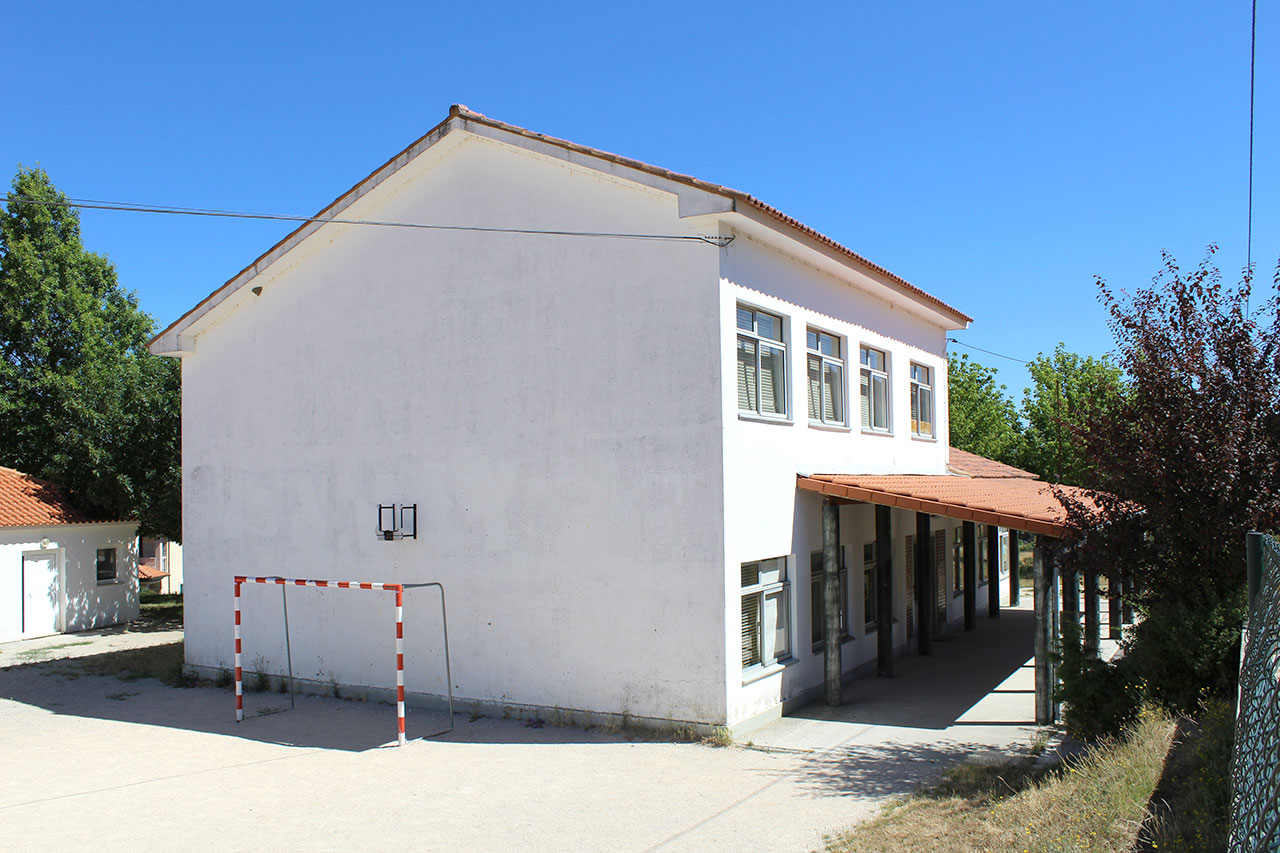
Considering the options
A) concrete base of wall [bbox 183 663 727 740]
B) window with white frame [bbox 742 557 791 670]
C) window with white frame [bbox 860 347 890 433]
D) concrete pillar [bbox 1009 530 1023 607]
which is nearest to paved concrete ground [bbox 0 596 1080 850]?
concrete base of wall [bbox 183 663 727 740]

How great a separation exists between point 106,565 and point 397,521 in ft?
48.7

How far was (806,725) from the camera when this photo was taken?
11.2 metres

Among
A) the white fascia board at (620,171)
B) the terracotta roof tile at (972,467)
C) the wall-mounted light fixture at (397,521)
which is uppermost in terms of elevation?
the white fascia board at (620,171)

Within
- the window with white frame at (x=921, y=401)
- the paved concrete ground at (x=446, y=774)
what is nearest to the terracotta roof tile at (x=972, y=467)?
the window with white frame at (x=921, y=401)

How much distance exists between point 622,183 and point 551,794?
6.68m

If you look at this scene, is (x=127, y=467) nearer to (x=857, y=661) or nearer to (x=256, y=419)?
(x=256, y=419)

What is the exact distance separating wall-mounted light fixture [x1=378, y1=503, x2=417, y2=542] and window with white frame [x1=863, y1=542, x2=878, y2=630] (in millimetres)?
6958

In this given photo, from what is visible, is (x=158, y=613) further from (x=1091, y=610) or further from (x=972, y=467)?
(x=1091, y=610)

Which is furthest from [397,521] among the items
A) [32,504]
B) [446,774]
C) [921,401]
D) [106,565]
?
[106,565]

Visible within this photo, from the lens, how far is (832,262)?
1315 centimetres

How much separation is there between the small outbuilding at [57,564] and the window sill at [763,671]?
17517 millimetres

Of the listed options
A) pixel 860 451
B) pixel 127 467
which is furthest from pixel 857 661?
pixel 127 467

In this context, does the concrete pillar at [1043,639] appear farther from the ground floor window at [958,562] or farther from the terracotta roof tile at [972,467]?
the ground floor window at [958,562]

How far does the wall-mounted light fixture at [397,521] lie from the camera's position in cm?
1255
